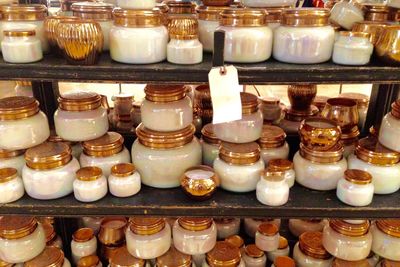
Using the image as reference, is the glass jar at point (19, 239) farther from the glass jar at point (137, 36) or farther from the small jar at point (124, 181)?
the glass jar at point (137, 36)

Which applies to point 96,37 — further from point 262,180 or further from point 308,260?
point 308,260

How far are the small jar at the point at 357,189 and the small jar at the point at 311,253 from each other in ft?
1.12

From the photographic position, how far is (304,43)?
93 cm

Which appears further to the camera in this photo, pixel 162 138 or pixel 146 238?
pixel 146 238

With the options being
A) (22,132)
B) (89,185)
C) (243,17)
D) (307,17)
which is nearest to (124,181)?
(89,185)

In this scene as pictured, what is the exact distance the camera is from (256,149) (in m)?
1.08

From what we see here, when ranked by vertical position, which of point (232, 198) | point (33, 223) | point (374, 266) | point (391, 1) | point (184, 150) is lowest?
point (374, 266)

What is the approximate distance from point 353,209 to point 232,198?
32 cm

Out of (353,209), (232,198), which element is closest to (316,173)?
(353,209)

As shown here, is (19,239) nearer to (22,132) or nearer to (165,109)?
Answer: (22,132)

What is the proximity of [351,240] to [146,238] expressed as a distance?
2.03 ft

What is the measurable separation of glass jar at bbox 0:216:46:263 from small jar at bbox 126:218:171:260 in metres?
0.29

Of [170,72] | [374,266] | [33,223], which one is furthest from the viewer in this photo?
[374,266]

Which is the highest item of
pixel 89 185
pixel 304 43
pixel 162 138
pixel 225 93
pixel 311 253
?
pixel 304 43
